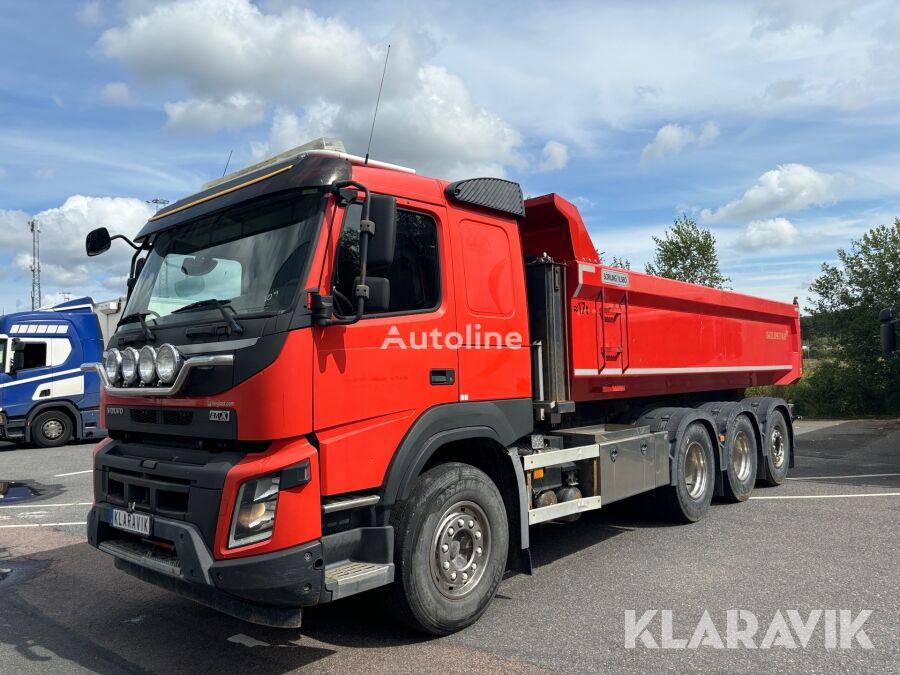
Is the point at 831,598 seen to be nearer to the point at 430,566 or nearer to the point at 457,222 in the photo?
the point at 430,566

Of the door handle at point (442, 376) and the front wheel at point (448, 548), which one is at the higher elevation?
the door handle at point (442, 376)

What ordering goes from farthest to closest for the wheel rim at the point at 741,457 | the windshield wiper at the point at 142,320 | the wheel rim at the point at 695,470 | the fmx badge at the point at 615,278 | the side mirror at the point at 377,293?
the wheel rim at the point at 741,457
the wheel rim at the point at 695,470
the fmx badge at the point at 615,278
the windshield wiper at the point at 142,320
the side mirror at the point at 377,293

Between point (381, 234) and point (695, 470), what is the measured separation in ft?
16.2

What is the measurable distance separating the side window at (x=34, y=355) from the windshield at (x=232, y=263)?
502 inches

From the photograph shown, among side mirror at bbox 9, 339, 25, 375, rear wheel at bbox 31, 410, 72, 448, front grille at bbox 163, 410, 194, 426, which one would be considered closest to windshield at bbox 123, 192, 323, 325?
front grille at bbox 163, 410, 194, 426

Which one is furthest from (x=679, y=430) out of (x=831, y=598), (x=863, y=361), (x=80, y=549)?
(x=863, y=361)

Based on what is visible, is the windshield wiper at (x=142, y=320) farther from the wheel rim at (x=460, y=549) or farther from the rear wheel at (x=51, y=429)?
the rear wheel at (x=51, y=429)

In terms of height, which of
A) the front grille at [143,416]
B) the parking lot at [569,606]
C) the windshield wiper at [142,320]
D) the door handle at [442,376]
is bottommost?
the parking lot at [569,606]

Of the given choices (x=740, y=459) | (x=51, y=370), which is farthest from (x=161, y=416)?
(x=51, y=370)

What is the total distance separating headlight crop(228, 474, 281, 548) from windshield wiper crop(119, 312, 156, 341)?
4.27 ft

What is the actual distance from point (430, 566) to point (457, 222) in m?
2.21

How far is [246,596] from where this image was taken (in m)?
3.47

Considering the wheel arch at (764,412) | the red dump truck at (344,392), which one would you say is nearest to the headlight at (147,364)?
the red dump truck at (344,392)

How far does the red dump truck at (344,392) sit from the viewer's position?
11.7ft
